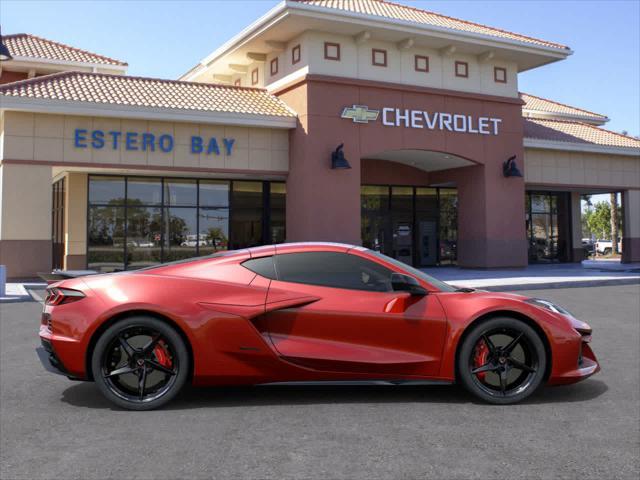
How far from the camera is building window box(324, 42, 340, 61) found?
69.0ft

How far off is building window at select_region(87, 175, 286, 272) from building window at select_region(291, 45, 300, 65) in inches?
190

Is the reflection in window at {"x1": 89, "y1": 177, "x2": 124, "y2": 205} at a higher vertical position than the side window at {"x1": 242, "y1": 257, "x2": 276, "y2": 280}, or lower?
higher

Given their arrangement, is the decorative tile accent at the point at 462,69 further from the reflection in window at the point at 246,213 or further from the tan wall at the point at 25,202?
the tan wall at the point at 25,202

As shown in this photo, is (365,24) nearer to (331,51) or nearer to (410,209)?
(331,51)

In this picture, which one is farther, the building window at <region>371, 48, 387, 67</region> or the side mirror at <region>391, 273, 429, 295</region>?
the building window at <region>371, 48, 387, 67</region>

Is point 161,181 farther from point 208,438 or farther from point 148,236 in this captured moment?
point 208,438

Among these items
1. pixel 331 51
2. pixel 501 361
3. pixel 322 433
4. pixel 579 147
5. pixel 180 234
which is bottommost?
pixel 322 433

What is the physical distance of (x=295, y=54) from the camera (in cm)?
2150

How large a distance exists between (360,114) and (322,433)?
18.2 metres

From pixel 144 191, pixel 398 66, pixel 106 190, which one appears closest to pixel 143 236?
pixel 144 191

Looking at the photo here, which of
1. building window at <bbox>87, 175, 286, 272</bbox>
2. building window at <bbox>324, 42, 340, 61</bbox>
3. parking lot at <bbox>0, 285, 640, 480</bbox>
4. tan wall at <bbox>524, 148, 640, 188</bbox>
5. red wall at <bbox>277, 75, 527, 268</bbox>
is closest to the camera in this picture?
parking lot at <bbox>0, 285, 640, 480</bbox>

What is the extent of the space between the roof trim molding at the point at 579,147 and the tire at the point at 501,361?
2180 cm

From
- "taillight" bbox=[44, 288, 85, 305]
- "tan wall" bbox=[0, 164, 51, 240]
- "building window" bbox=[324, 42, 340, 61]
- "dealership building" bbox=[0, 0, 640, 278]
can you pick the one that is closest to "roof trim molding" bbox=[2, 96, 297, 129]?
"dealership building" bbox=[0, 0, 640, 278]

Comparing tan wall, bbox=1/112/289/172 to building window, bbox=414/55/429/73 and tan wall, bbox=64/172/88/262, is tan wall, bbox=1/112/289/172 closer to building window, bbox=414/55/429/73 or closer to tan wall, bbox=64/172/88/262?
tan wall, bbox=64/172/88/262
